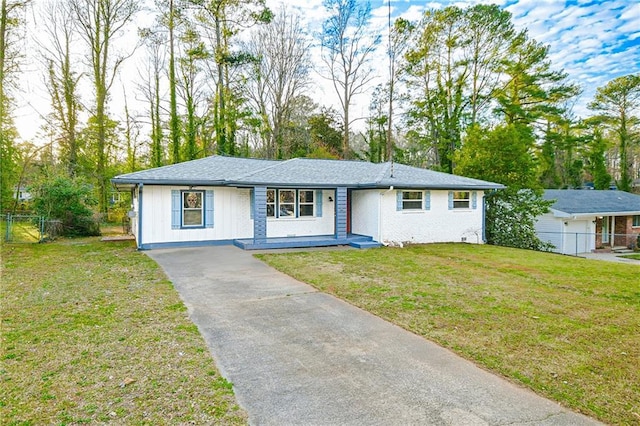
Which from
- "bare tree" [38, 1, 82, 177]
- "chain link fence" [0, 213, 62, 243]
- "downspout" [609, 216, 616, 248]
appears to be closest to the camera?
"chain link fence" [0, 213, 62, 243]

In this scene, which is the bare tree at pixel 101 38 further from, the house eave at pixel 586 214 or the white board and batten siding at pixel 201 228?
the house eave at pixel 586 214

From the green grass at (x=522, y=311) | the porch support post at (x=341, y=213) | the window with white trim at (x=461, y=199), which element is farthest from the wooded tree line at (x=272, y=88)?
the green grass at (x=522, y=311)

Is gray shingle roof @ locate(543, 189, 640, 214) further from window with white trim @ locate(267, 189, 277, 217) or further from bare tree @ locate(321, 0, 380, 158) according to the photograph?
window with white trim @ locate(267, 189, 277, 217)

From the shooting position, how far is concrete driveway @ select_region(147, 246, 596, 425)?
2.89 meters

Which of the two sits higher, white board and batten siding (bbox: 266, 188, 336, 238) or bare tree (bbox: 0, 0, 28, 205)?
bare tree (bbox: 0, 0, 28, 205)

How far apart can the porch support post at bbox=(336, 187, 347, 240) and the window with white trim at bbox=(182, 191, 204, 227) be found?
4.97 m

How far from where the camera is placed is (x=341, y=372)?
11.9 feet

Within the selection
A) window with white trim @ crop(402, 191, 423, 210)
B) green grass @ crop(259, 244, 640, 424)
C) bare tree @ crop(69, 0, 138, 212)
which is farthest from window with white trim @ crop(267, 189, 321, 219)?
bare tree @ crop(69, 0, 138, 212)

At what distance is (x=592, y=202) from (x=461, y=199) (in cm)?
1103

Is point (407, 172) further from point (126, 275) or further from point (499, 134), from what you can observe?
point (126, 275)

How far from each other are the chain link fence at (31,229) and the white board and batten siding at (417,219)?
12.0 metres

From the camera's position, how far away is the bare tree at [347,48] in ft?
79.6

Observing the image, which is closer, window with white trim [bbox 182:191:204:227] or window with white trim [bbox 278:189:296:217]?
window with white trim [bbox 182:191:204:227]

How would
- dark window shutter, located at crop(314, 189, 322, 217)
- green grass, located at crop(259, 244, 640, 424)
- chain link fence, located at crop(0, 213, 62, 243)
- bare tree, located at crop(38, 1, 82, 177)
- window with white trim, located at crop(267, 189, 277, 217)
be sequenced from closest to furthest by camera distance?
green grass, located at crop(259, 244, 640, 424) < chain link fence, located at crop(0, 213, 62, 243) < window with white trim, located at crop(267, 189, 277, 217) < dark window shutter, located at crop(314, 189, 322, 217) < bare tree, located at crop(38, 1, 82, 177)
